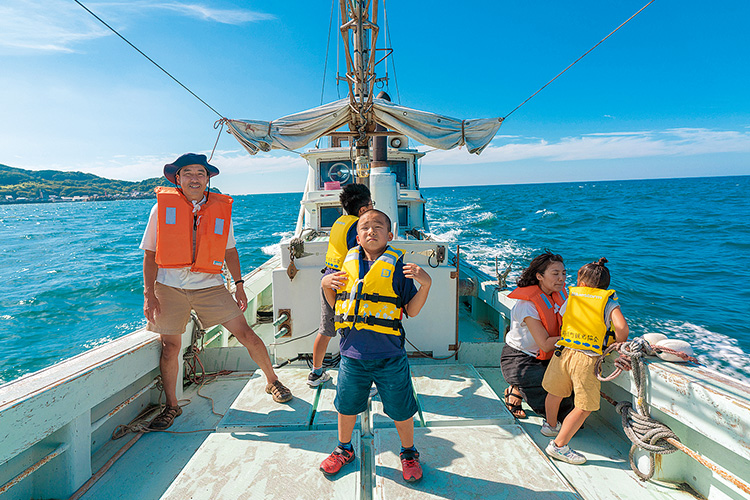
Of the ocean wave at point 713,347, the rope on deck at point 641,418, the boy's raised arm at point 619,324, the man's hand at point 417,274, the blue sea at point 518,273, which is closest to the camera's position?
the man's hand at point 417,274

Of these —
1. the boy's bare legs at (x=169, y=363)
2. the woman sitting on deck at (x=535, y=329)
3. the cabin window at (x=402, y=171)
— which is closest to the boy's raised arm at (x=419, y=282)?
the woman sitting on deck at (x=535, y=329)

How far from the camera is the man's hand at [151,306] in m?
2.62

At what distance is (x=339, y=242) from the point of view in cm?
278

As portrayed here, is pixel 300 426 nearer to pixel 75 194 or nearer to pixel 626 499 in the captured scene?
pixel 626 499

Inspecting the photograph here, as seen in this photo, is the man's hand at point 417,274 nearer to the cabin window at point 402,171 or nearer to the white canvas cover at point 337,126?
the white canvas cover at point 337,126

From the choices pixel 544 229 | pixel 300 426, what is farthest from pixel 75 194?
pixel 300 426

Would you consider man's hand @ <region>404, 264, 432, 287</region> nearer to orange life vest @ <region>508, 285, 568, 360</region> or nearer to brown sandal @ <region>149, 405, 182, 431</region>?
orange life vest @ <region>508, 285, 568, 360</region>

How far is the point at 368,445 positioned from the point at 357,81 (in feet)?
11.4

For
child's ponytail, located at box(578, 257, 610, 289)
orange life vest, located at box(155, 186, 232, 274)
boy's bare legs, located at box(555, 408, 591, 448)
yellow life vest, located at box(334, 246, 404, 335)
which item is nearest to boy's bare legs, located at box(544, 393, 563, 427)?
boy's bare legs, located at box(555, 408, 591, 448)

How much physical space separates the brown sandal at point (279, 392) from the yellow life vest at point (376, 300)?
133 cm

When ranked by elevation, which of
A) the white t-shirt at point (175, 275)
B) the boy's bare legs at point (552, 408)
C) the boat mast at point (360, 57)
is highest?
the boat mast at point (360, 57)

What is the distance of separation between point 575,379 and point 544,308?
52 cm

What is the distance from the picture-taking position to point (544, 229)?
25344 millimetres

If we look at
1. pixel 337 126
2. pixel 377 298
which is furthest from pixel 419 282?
pixel 337 126
